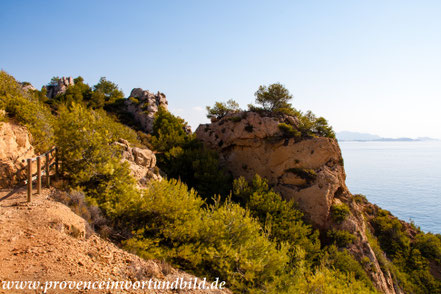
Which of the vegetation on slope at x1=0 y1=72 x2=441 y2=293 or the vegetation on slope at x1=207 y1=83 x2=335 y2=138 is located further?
the vegetation on slope at x1=207 y1=83 x2=335 y2=138

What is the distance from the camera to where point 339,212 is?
71.2 feet

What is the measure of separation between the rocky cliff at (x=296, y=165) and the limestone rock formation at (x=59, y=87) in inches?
1612

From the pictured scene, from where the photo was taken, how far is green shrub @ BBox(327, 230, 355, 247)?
20.3 m

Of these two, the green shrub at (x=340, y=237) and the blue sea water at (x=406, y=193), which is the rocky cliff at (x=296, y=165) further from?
the blue sea water at (x=406, y=193)

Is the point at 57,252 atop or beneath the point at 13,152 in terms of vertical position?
beneath

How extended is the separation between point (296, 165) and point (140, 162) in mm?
14633

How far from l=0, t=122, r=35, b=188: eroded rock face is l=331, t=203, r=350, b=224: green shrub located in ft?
73.0

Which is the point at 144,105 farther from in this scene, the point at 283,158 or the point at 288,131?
the point at 283,158

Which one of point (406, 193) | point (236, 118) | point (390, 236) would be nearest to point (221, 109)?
point (236, 118)

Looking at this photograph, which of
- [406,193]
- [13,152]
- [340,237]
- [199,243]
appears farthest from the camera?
[406,193]

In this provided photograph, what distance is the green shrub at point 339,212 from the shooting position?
21.5 meters

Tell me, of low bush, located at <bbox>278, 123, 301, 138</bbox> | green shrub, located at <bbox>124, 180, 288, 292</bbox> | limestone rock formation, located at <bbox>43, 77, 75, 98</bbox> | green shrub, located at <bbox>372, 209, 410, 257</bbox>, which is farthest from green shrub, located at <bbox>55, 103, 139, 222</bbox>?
limestone rock formation, located at <bbox>43, 77, 75, 98</bbox>

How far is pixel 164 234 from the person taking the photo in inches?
404

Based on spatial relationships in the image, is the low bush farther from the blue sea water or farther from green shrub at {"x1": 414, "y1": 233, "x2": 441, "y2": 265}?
the blue sea water
